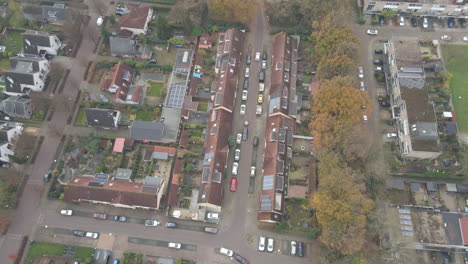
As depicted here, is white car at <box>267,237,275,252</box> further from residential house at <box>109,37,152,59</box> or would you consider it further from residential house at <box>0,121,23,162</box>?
residential house at <box>0,121,23,162</box>

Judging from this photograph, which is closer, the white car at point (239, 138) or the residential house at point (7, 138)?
the residential house at point (7, 138)

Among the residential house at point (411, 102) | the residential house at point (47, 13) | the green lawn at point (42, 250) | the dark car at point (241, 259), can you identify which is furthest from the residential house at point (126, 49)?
the residential house at point (411, 102)

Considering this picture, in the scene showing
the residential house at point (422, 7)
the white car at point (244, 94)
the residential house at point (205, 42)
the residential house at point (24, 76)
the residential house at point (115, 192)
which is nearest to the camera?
the residential house at point (115, 192)

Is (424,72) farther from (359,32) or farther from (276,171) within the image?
(276,171)

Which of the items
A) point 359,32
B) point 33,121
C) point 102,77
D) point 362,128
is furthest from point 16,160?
Result: point 359,32

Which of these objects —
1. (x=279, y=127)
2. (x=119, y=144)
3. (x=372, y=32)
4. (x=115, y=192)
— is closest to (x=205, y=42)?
(x=279, y=127)

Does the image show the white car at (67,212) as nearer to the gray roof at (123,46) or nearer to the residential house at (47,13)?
the gray roof at (123,46)

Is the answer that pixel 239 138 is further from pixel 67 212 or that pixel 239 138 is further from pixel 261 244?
pixel 67 212
